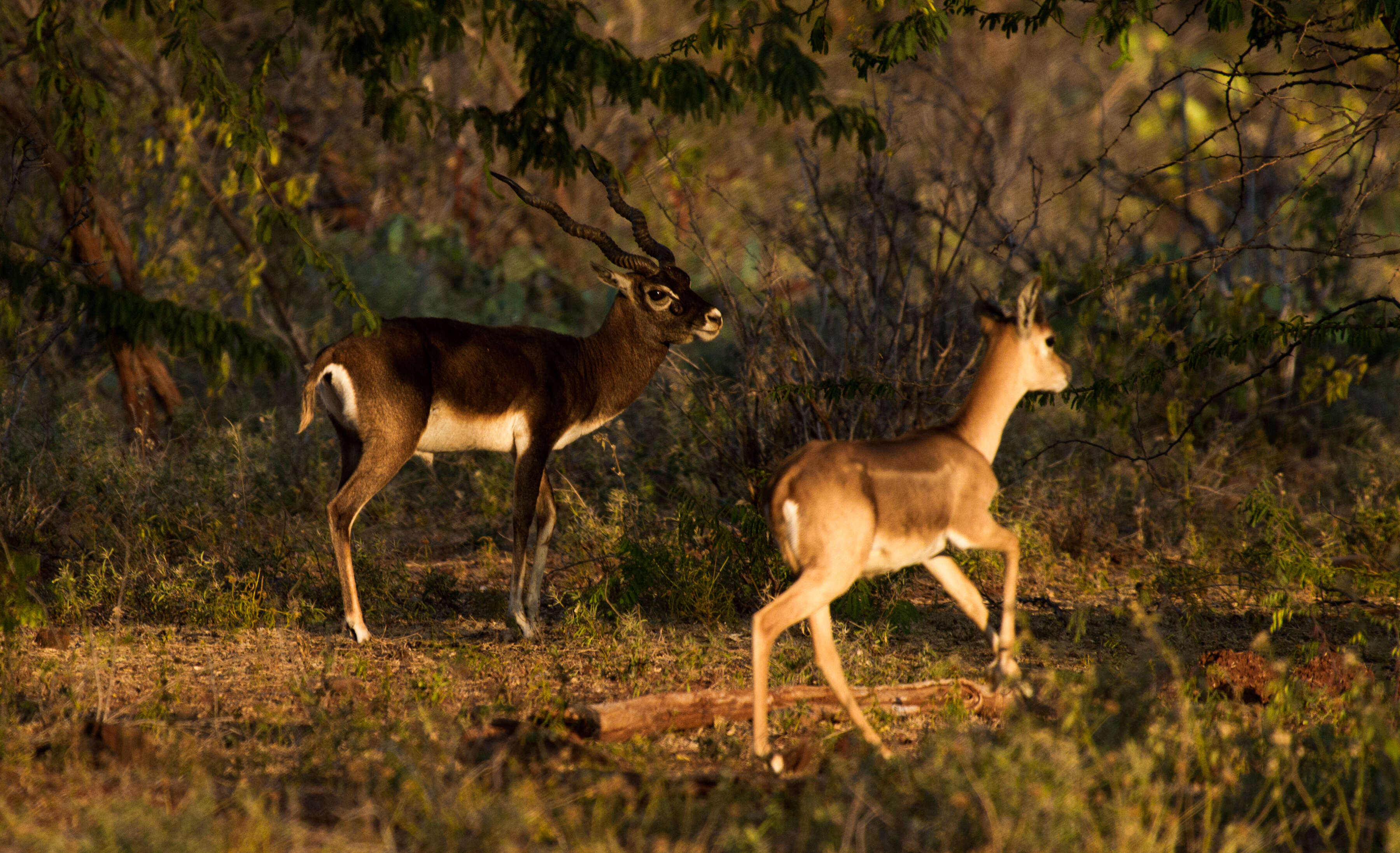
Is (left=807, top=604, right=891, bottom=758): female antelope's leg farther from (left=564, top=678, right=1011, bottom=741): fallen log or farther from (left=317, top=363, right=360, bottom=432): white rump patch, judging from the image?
(left=317, top=363, right=360, bottom=432): white rump patch

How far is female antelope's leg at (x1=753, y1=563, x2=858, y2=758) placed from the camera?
4.32 meters

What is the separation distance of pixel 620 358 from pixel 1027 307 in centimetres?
289

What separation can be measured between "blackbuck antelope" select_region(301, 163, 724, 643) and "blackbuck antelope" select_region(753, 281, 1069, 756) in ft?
7.58

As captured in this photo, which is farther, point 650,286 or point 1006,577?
point 650,286

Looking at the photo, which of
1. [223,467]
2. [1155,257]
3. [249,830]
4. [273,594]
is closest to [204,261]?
[223,467]

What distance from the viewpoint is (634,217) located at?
23.6 feet

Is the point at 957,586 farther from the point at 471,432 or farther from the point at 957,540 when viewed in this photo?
the point at 471,432

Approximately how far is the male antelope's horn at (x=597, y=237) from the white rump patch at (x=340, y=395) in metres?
1.44

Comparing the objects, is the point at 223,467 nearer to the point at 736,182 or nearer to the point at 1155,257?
the point at 1155,257

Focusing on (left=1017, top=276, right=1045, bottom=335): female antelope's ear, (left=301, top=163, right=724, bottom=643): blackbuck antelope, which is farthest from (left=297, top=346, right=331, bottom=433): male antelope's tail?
(left=1017, top=276, right=1045, bottom=335): female antelope's ear

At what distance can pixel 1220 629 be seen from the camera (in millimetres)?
6738

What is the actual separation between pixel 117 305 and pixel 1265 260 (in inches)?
334

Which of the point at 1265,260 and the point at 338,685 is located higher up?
the point at 1265,260

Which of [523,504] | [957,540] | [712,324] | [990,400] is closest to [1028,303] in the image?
[990,400]
